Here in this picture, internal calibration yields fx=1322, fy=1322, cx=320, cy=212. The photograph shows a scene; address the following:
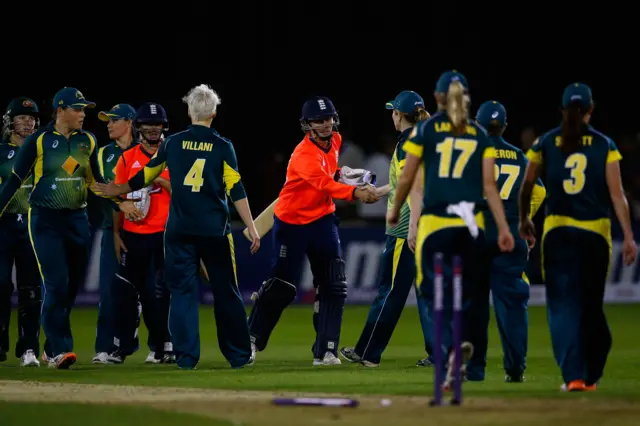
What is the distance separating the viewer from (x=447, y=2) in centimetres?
2855

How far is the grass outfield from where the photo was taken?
851 cm

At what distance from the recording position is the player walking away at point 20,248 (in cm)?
1342

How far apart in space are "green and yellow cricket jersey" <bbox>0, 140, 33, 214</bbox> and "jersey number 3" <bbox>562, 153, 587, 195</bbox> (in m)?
6.00

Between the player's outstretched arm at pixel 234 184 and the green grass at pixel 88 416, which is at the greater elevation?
the player's outstretched arm at pixel 234 184

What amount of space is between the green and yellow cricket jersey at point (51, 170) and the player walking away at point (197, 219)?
427mm

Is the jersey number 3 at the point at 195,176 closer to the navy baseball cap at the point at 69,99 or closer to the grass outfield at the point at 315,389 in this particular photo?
the navy baseball cap at the point at 69,99

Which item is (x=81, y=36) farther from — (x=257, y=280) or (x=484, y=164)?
(x=484, y=164)

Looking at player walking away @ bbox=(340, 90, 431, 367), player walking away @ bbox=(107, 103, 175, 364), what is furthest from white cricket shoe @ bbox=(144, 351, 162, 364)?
player walking away @ bbox=(340, 90, 431, 367)

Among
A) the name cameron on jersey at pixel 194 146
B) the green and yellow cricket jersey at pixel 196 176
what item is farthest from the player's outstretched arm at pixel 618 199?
the name cameron on jersey at pixel 194 146

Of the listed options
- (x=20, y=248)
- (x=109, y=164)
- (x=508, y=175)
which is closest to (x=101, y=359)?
(x=20, y=248)

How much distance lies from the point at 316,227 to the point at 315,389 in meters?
3.06

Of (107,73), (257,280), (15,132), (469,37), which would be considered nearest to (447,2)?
(469,37)

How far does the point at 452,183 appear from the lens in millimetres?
9578

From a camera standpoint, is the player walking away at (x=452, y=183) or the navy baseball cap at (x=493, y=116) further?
the navy baseball cap at (x=493, y=116)
